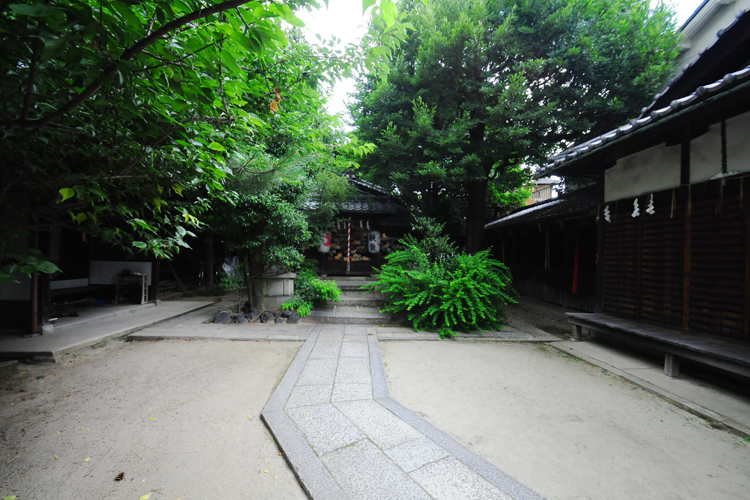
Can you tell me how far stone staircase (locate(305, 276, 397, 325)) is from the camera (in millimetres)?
7688

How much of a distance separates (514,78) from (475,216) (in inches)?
171

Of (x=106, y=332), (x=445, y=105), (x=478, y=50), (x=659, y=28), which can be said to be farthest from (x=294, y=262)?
(x=659, y=28)

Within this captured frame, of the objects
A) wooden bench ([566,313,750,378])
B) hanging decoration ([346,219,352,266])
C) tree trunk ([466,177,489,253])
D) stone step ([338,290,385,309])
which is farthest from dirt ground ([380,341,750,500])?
hanging decoration ([346,219,352,266])

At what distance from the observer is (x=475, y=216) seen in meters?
11.0

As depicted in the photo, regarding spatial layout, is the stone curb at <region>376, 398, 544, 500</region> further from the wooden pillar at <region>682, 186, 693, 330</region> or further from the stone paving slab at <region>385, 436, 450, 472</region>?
the wooden pillar at <region>682, 186, 693, 330</region>

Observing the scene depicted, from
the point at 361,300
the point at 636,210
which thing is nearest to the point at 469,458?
the point at 636,210

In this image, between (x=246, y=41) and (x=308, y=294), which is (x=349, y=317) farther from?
(x=246, y=41)

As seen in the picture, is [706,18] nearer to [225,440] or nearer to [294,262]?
[294,262]

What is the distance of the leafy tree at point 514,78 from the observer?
26.8 ft

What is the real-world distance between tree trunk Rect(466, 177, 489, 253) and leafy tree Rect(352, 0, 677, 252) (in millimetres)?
994

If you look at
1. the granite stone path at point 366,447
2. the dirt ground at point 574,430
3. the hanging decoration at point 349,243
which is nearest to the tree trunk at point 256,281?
the granite stone path at point 366,447

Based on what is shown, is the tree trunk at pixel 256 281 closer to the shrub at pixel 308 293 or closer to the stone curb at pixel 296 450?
the shrub at pixel 308 293

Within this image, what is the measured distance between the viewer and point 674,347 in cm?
441

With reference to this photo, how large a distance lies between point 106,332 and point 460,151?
922 cm
